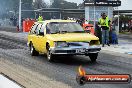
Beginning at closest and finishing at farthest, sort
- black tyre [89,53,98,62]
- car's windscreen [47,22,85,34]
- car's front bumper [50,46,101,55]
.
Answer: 1. car's front bumper [50,46,101,55]
2. black tyre [89,53,98,62]
3. car's windscreen [47,22,85,34]

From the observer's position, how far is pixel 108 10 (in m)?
37.1

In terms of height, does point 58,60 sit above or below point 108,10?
below

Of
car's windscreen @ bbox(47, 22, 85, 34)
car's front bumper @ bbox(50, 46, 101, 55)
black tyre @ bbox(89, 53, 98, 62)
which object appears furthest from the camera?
car's windscreen @ bbox(47, 22, 85, 34)

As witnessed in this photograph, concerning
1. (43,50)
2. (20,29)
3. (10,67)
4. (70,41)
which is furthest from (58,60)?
(20,29)

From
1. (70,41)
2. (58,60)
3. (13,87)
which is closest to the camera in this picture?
(13,87)

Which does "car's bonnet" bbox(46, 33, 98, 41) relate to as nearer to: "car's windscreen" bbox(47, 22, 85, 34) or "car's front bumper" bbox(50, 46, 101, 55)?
"car's front bumper" bbox(50, 46, 101, 55)

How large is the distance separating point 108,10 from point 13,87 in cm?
3001

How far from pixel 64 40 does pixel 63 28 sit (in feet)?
4.59

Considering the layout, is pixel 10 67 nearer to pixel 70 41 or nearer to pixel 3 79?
pixel 70 41

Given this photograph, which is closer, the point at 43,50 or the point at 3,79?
the point at 3,79

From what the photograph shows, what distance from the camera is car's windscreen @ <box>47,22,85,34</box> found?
14383mm

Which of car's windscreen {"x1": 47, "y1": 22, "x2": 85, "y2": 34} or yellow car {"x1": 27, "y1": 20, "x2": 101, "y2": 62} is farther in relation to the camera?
car's windscreen {"x1": 47, "y1": 22, "x2": 85, "y2": 34}

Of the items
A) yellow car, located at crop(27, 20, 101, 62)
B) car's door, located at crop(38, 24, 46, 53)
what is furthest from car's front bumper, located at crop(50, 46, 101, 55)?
car's door, located at crop(38, 24, 46, 53)

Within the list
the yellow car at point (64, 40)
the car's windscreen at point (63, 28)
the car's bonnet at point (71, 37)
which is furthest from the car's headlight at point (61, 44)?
the car's windscreen at point (63, 28)
